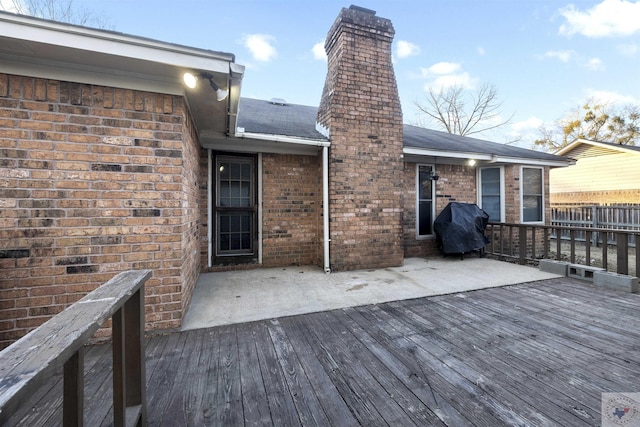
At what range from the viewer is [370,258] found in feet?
17.5

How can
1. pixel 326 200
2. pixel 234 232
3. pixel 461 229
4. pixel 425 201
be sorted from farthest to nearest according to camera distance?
pixel 425 201, pixel 461 229, pixel 234 232, pixel 326 200

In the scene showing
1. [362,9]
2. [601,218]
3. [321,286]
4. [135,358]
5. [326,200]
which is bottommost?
[321,286]

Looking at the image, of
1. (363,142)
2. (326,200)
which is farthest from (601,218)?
(326,200)

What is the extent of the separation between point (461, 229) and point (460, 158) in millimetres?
1693

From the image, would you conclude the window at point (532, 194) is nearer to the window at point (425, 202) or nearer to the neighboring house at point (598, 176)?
the window at point (425, 202)

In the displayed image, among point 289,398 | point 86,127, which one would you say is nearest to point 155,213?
point 86,127

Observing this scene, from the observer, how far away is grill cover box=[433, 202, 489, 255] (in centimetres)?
596

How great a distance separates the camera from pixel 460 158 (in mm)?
6363

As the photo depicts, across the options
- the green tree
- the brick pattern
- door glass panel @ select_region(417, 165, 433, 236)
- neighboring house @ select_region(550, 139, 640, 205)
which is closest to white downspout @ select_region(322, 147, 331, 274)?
the brick pattern

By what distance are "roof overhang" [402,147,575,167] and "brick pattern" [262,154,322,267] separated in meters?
2.09

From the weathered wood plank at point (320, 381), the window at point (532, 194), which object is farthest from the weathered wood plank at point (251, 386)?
the window at point (532, 194)

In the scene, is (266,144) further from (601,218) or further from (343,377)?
(601,218)

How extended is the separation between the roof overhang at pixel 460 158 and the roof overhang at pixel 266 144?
6.53 feet

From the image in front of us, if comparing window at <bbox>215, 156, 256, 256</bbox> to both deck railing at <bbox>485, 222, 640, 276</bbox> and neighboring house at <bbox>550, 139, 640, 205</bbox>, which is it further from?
neighboring house at <bbox>550, 139, 640, 205</bbox>
